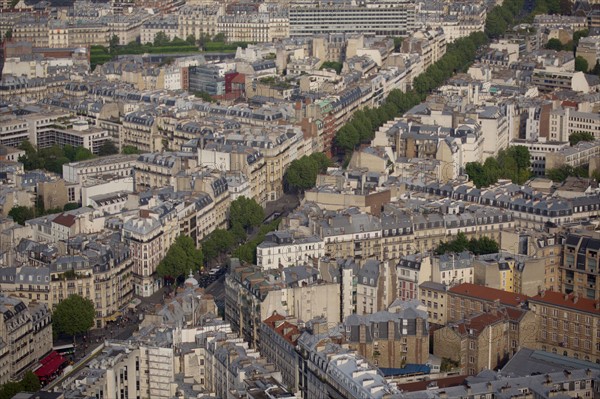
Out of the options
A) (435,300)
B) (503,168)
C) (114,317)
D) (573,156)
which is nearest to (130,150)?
(503,168)

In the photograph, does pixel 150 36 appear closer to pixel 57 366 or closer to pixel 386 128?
pixel 386 128

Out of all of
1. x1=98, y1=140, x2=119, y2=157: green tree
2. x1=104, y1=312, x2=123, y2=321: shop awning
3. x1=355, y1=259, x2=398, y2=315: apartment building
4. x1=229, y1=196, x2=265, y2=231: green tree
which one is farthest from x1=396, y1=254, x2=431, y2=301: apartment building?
x1=98, y1=140, x2=119, y2=157: green tree

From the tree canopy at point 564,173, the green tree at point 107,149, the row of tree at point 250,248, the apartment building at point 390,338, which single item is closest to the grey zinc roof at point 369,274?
the apartment building at point 390,338

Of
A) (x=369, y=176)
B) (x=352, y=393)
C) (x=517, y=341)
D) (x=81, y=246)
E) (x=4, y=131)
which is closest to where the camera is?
(x=352, y=393)

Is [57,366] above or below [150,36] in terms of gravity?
below

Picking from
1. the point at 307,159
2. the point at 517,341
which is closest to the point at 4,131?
the point at 307,159

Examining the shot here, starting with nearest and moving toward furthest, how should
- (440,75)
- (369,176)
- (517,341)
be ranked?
(517,341), (369,176), (440,75)

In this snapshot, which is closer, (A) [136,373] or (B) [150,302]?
(A) [136,373]

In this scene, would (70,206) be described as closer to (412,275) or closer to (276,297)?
(276,297)
